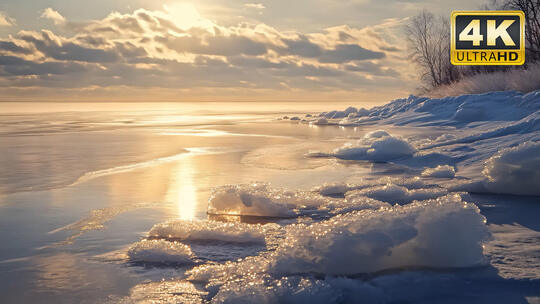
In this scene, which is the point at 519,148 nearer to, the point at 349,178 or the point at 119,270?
the point at 349,178

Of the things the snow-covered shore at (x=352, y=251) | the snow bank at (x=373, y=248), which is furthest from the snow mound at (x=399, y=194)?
the snow bank at (x=373, y=248)

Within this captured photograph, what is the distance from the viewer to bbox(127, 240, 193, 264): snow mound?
340cm

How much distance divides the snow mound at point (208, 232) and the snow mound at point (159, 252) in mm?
326

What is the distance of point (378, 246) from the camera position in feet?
10.1

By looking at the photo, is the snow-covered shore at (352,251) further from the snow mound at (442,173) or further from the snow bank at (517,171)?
the snow mound at (442,173)

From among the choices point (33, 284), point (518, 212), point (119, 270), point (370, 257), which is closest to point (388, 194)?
point (518, 212)

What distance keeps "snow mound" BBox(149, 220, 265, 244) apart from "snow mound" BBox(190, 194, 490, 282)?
22.4 inches

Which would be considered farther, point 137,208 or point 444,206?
point 137,208

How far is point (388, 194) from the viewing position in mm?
5289

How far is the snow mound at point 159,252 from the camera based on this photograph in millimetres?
3400

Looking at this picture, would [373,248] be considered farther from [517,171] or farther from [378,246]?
[517,171]

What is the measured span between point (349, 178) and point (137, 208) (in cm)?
324

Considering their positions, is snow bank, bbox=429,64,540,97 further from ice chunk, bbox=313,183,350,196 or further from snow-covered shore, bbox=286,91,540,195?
ice chunk, bbox=313,183,350,196

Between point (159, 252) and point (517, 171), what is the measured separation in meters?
4.13
